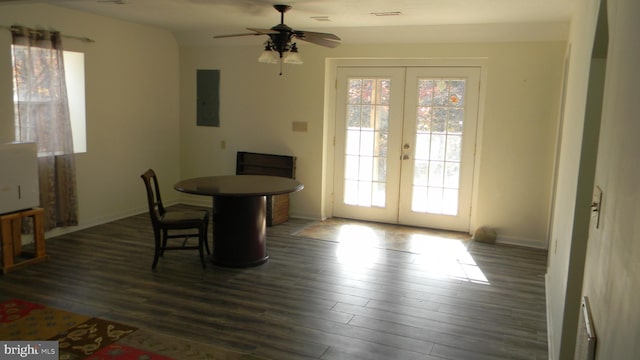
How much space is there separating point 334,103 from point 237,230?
2.65 m

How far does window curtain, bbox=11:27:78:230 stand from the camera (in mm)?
5148

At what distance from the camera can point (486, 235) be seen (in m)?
5.93

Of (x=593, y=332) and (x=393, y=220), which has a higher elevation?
(x=593, y=332)

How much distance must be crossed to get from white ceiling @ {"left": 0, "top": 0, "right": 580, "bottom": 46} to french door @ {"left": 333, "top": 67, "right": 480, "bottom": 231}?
18.3 inches

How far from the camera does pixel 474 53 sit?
19.4ft

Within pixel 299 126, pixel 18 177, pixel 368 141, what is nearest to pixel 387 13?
pixel 368 141

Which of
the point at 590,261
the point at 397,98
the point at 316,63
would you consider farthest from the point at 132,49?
the point at 590,261

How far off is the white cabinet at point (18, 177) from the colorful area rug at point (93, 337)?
3.78ft

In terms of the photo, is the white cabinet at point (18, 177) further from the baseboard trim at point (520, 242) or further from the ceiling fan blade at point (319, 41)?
the baseboard trim at point (520, 242)

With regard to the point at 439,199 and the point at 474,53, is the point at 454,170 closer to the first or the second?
the point at 439,199

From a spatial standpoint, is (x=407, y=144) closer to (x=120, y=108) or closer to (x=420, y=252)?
(x=420, y=252)

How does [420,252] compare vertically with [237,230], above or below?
below

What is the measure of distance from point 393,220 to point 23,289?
13.8 ft

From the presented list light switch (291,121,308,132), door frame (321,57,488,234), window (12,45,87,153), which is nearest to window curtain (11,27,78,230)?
window (12,45,87,153)
